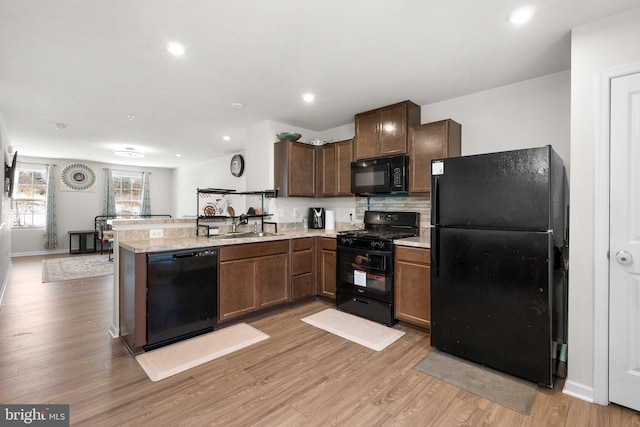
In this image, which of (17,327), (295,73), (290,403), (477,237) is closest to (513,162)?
(477,237)

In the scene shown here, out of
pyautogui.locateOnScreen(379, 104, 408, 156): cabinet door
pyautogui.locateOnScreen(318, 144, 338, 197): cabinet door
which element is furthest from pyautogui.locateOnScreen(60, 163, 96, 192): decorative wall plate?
pyautogui.locateOnScreen(379, 104, 408, 156): cabinet door

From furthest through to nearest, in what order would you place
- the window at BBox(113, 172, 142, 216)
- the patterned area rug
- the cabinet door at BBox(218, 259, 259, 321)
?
the window at BBox(113, 172, 142, 216) → the patterned area rug → the cabinet door at BBox(218, 259, 259, 321)

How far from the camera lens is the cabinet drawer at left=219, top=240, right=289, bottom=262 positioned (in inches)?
113

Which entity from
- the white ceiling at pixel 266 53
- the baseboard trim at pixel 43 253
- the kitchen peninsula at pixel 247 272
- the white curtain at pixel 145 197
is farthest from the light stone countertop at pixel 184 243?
the white curtain at pixel 145 197

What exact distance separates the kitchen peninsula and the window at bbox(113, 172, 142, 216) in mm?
7088

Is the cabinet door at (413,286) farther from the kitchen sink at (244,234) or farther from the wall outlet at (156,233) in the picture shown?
the wall outlet at (156,233)

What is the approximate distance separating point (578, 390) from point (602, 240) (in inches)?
38.1

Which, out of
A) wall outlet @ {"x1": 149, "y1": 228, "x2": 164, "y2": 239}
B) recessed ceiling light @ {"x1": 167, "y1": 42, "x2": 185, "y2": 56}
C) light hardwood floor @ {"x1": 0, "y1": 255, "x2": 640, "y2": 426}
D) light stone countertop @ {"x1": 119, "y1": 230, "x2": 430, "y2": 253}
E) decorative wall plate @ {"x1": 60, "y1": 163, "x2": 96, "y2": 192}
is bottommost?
light hardwood floor @ {"x1": 0, "y1": 255, "x2": 640, "y2": 426}

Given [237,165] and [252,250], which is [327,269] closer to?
[252,250]

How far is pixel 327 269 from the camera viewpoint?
11.9ft

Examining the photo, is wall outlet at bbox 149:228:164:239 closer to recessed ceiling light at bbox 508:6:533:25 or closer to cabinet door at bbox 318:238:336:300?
cabinet door at bbox 318:238:336:300

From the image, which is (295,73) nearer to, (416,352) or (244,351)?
(244,351)

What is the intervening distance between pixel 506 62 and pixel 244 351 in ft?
10.6

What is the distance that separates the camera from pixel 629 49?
1767mm
